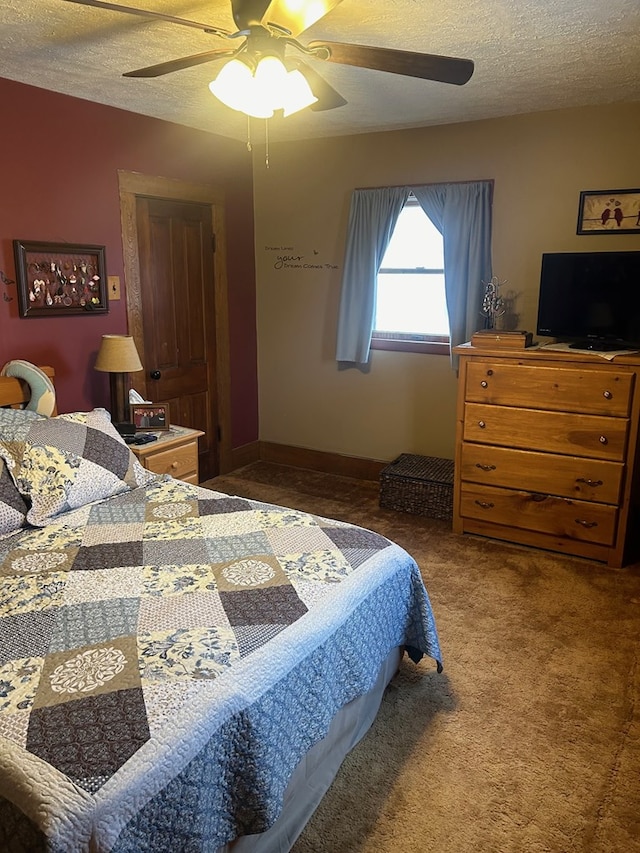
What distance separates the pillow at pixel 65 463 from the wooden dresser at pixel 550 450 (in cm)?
193

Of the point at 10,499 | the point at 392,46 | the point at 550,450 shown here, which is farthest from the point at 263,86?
the point at 550,450

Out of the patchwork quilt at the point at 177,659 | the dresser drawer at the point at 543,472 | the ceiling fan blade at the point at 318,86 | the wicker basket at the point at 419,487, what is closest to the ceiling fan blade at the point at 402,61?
the ceiling fan blade at the point at 318,86

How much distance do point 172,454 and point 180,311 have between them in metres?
1.27

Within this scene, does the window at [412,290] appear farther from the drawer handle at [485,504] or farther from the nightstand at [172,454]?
the nightstand at [172,454]

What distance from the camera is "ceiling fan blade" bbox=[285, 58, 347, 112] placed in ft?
7.19

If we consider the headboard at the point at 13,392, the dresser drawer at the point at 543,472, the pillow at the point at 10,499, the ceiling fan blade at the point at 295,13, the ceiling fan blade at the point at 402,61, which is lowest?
the dresser drawer at the point at 543,472

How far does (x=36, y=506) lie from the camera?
2.38 metres

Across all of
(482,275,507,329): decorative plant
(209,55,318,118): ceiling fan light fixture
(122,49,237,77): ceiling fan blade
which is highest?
(122,49,237,77): ceiling fan blade

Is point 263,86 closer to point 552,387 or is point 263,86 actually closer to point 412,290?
point 552,387

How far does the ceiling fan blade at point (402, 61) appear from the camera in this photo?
1968 mm

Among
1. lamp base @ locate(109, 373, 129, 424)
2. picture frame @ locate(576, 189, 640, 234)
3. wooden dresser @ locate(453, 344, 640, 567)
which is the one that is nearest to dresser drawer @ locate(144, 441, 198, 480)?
lamp base @ locate(109, 373, 129, 424)

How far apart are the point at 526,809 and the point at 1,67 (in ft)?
12.2

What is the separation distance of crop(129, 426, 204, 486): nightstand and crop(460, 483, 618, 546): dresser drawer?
64.8 inches

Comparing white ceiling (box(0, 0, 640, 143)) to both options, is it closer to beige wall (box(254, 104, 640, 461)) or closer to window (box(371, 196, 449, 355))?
beige wall (box(254, 104, 640, 461))
